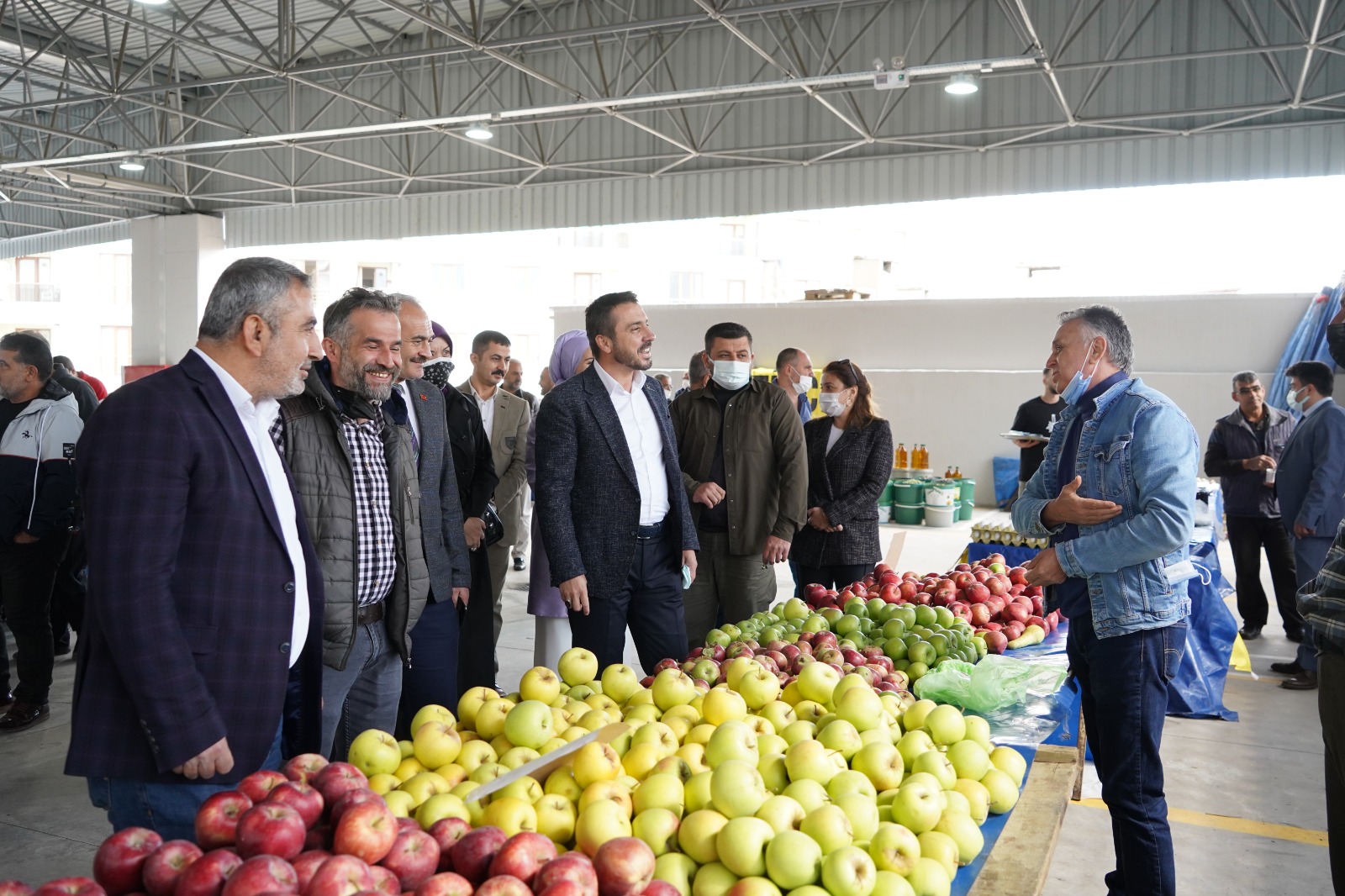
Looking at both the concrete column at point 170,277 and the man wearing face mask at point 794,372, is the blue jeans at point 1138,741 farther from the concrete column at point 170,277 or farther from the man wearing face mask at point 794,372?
the concrete column at point 170,277

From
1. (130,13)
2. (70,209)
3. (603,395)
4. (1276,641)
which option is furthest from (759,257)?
(603,395)

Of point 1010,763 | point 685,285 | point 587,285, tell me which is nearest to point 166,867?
point 1010,763

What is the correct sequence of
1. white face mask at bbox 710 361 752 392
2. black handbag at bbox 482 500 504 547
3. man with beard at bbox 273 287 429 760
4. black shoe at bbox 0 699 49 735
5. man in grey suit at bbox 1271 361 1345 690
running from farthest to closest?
man in grey suit at bbox 1271 361 1345 690 < black shoe at bbox 0 699 49 735 < white face mask at bbox 710 361 752 392 < black handbag at bbox 482 500 504 547 < man with beard at bbox 273 287 429 760

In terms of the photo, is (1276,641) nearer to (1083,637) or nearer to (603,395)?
(1083,637)

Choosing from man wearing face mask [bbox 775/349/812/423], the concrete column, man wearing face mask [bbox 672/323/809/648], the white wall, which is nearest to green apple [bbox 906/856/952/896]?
man wearing face mask [bbox 672/323/809/648]

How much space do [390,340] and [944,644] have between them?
5.88 feet

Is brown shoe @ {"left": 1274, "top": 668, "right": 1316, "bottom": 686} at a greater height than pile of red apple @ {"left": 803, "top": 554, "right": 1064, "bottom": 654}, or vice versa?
pile of red apple @ {"left": 803, "top": 554, "right": 1064, "bottom": 654}

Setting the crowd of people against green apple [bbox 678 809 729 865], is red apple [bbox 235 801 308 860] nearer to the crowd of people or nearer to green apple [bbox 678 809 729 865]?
the crowd of people

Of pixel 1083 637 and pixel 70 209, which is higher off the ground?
pixel 70 209

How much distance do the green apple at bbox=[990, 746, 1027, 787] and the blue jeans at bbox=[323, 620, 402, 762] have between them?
153 centimetres

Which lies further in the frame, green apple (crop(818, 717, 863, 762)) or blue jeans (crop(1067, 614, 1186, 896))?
blue jeans (crop(1067, 614, 1186, 896))

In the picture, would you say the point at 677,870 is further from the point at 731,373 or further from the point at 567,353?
the point at 567,353

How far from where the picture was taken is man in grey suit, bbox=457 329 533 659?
201 inches

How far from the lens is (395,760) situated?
1.91m
